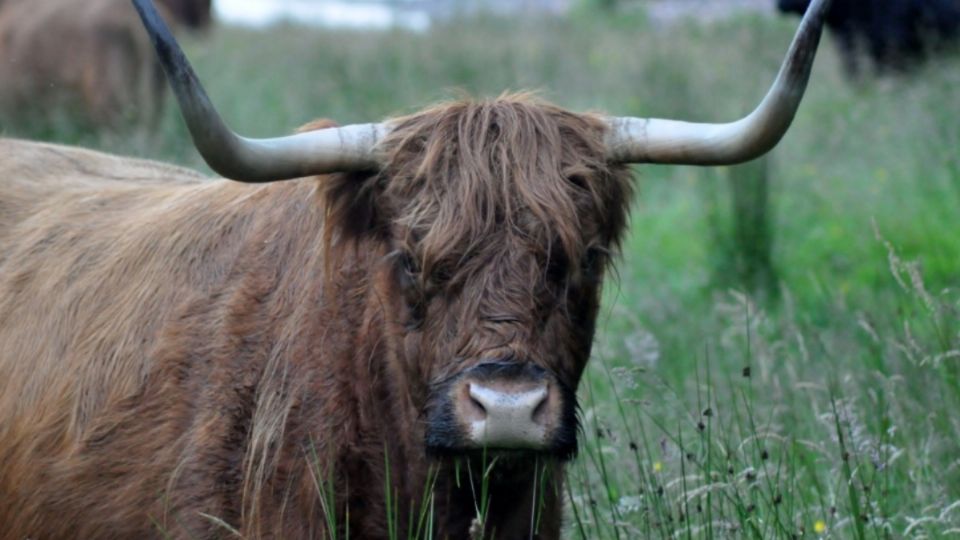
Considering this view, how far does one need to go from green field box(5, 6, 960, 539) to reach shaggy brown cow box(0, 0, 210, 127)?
0.37 metres

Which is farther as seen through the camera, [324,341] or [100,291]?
[100,291]

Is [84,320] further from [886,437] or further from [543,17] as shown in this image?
[543,17]

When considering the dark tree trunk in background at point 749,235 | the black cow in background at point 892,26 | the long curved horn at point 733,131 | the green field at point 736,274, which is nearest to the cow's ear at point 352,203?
the green field at point 736,274

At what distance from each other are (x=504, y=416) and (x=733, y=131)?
971 mm

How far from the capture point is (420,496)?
4.02 m

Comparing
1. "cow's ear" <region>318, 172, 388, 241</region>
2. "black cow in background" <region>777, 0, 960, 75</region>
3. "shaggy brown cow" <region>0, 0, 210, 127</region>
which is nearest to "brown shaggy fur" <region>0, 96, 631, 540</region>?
"cow's ear" <region>318, 172, 388, 241</region>

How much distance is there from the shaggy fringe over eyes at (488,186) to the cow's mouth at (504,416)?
0.33 meters

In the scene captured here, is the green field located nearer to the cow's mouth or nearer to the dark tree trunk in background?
the dark tree trunk in background

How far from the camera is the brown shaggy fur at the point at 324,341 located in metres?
3.77

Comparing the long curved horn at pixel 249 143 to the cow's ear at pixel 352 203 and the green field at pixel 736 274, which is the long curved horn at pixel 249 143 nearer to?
the cow's ear at pixel 352 203

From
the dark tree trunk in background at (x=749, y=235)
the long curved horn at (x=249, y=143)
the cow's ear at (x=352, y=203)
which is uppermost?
the long curved horn at (x=249, y=143)

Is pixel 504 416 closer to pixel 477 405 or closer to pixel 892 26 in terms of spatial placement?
pixel 477 405

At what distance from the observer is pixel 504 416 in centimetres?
341

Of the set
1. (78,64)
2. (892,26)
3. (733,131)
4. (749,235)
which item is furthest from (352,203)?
(892,26)
